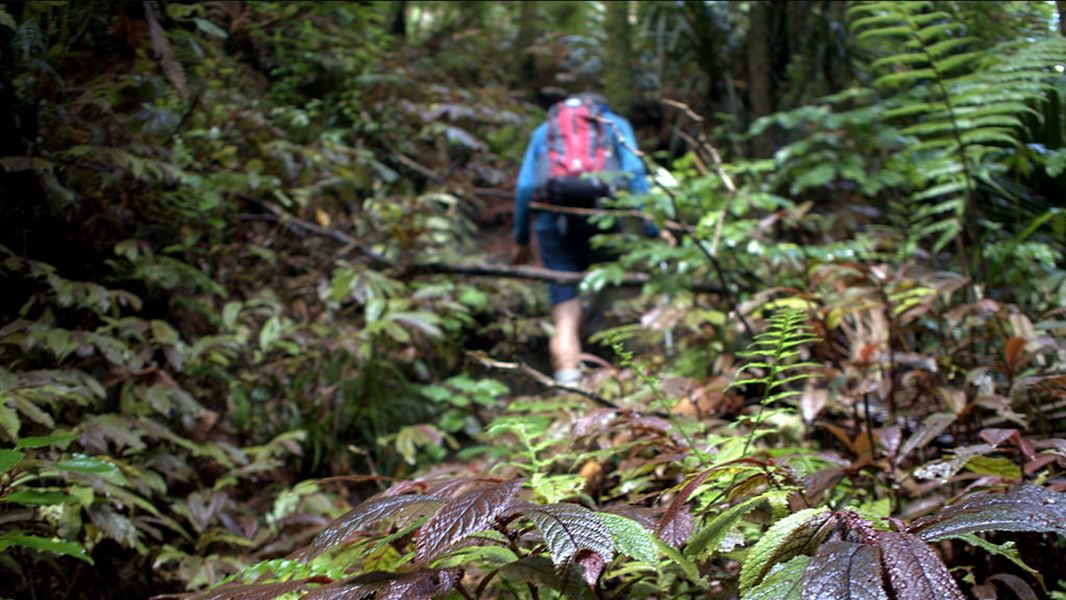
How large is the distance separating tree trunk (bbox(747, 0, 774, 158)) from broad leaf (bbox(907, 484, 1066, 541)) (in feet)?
11.4

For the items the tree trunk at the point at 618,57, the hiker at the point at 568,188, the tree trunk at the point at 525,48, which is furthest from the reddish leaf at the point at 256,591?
the tree trunk at the point at 525,48

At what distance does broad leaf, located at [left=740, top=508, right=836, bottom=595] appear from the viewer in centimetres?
87

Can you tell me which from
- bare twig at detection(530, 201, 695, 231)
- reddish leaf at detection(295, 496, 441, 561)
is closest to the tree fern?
bare twig at detection(530, 201, 695, 231)

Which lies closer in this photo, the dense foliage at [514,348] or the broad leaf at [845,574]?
the broad leaf at [845,574]

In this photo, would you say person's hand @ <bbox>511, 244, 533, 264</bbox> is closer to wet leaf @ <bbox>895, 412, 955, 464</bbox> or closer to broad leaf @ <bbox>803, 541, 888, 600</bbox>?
wet leaf @ <bbox>895, 412, 955, 464</bbox>

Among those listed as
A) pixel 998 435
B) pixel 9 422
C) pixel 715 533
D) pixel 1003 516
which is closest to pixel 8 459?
pixel 9 422

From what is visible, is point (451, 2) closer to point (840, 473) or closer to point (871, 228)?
point (871, 228)

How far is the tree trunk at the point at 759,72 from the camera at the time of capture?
3.88 m

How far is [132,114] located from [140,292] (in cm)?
66

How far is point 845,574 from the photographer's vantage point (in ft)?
2.48

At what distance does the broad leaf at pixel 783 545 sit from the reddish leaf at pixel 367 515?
0.44m

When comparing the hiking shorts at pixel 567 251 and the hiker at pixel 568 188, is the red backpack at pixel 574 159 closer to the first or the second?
the hiker at pixel 568 188

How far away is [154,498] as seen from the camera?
2266 millimetres

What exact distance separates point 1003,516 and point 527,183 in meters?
3.73
